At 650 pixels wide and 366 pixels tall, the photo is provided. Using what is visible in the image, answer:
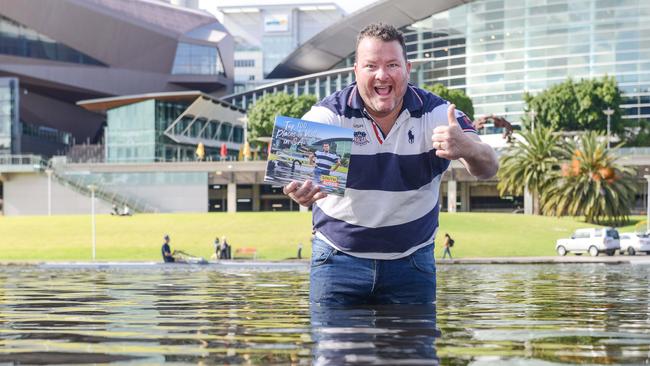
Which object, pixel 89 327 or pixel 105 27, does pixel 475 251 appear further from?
pixel 105 27

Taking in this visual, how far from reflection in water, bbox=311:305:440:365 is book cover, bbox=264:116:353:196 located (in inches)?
38.7

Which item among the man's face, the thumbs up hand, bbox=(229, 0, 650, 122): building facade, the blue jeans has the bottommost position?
the blue jeans

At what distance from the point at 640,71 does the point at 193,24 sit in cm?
6848

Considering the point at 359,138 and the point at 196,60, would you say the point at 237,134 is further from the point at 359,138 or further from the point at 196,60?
the point at 359,138

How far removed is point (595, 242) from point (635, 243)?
2.12 meters

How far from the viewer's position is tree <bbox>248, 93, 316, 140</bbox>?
104m

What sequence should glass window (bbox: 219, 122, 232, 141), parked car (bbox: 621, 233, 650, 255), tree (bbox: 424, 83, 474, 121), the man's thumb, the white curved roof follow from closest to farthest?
the man's thumb, parked car (bbox: 621, 233, 650, 255), tree (bbox: 424, 83, 474, 121), the white curved roof, glass window (bbox: 219, 122, 232, 141)

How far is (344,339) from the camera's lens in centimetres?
506

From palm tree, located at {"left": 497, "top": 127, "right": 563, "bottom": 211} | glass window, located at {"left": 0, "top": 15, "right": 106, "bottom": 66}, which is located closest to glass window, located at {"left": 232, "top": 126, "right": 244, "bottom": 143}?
glass window, located at {"left": 0, "top": 15, "right": 106, "bottom": 66}

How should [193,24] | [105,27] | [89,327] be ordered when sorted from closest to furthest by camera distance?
[89,327] < [105,27] < [193,24]

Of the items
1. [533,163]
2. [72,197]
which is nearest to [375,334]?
[533,163]

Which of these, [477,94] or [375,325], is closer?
[375,325]

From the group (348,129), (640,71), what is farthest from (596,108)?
(348,129)

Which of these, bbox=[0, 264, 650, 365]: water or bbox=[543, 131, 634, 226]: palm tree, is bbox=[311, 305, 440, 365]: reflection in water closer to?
bbox=[0, 264, 650, 365]: water
